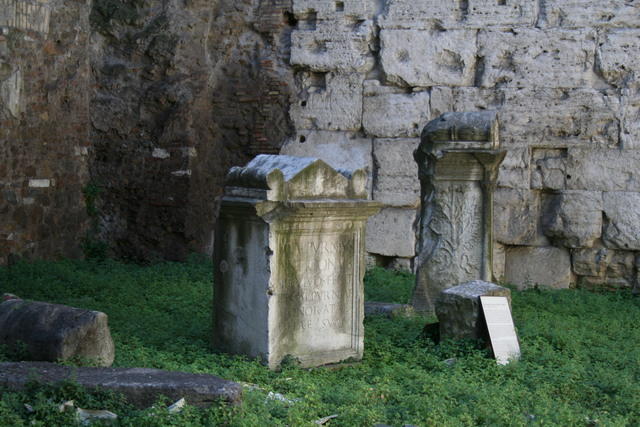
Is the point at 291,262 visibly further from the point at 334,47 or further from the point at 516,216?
the point at 334,47

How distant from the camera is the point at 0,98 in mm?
9219

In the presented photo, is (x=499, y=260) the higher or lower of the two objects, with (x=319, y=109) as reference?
lower

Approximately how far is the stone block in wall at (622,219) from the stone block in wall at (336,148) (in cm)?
270

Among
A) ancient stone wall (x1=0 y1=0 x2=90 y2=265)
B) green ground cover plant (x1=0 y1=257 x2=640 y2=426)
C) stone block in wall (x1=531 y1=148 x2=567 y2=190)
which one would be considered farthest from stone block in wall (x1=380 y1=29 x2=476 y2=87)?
ancient stone wall (x1=0 y1=0 x2=90 y2=265)

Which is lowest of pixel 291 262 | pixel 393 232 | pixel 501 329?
pixel 501 329

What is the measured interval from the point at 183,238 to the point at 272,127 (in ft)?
5.63

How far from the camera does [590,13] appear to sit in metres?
10.1

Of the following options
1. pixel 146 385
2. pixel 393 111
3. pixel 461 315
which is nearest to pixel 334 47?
pixel 393 111

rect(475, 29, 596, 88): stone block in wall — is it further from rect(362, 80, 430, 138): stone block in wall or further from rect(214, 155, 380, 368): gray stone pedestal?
rect(214, 155, 380, 368): gray stone pedestal

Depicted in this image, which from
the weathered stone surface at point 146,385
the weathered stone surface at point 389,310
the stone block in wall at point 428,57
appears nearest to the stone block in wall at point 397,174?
the stone block in wall at point 428,57

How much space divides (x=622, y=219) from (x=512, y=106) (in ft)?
5.64

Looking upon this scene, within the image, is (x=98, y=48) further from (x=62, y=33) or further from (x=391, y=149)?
(x=391, y=149)

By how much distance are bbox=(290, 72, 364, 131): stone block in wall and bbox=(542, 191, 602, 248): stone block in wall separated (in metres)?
2.54

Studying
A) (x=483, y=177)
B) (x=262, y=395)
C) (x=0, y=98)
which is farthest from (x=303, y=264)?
(x=0, y=98)
